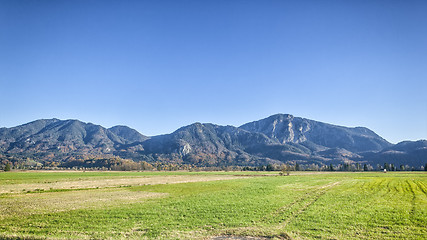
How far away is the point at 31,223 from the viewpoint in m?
21.0

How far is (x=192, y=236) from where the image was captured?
17.6m

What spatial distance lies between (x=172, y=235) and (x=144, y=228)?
2.96 m

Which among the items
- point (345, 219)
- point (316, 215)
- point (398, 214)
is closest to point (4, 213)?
point (316, 215)

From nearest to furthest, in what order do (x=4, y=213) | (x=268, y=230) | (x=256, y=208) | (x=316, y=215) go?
(x=268, y=230), (x=316, y=215), (x=4, y=213), (x=256, y=208)

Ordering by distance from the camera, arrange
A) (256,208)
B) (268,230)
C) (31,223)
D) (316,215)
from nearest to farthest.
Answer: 1. (268,230)
2. (31,223)
3. (316,215)
4. (256,208)

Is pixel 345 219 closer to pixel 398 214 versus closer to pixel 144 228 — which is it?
pixel 398 214

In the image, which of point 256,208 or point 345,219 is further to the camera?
point 256,208

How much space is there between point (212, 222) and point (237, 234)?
12.6 feet

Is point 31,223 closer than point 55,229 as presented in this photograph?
No

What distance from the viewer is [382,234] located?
57.6 feet

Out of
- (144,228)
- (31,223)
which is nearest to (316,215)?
(144,228)

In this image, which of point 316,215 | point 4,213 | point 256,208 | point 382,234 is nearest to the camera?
point 382,234

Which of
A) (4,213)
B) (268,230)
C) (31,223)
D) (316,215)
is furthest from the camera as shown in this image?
(4,213)

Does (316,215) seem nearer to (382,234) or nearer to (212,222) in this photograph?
(382,234)
